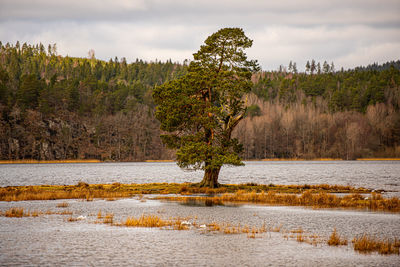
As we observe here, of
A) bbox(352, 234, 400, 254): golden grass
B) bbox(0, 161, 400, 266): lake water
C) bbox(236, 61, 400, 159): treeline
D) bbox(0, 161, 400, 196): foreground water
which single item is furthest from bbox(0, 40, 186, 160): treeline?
bbox(352, 234, 400, 254): golden grass

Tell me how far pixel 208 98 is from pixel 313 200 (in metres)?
18.0

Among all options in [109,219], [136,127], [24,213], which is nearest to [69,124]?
[136,127]

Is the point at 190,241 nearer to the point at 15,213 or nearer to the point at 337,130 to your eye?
the point at 15,213

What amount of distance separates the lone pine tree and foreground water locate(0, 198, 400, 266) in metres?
15.4

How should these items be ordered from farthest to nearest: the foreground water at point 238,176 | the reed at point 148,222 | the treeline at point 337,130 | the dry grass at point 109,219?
the treeline at point 337,130, the foreground water at point 238,176, the dry grass at point 109,219, the reed at point 148,222

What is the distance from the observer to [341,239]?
76.4 feet

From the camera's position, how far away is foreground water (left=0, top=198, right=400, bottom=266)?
1886 cm

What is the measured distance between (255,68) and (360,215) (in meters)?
23.8

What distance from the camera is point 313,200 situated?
1641 inches

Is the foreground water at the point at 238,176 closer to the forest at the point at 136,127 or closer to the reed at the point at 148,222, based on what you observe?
the reed at the point at 148,222

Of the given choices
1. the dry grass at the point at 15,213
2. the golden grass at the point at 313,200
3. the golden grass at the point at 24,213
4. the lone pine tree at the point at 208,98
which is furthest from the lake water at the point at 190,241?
the lone pine tree at the point at 208,98

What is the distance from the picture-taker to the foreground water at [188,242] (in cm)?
1886

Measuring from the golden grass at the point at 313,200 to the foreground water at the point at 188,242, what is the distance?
15.1 ft

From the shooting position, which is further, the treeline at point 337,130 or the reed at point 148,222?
the treeline at point 337,130
